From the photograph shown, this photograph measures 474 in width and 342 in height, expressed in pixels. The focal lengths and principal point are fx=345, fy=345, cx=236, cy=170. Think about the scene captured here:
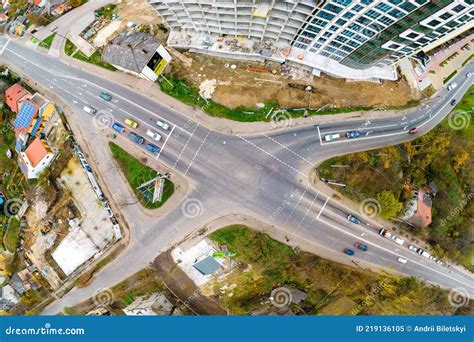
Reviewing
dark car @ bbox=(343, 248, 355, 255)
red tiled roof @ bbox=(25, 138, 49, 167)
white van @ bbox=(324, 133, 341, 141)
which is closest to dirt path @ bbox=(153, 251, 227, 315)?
dark car @ bbox=(343, 248, 355, 255)

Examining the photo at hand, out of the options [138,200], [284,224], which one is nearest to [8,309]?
[138,200]

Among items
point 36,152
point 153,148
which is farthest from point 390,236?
point 36,152

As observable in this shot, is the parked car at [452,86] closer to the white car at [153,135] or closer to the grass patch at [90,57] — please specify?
the white car at [153,135]

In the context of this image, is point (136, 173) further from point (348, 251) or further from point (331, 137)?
point (348, 251)

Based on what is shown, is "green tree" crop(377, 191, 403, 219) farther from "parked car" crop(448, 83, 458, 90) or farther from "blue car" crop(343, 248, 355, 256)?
"parked car" crop(448, 83, 458, 90)

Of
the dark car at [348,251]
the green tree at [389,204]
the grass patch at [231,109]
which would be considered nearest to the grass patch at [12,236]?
the grass patch at [231,109]

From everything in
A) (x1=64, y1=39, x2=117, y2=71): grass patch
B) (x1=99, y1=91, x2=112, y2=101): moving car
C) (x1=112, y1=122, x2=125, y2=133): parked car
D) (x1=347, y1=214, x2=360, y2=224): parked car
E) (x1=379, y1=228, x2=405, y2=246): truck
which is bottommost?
(x1=379, y1=228, x2=405, y2=246): truck

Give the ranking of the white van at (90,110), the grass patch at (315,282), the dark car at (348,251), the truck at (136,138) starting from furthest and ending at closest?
the white van at (90,110)
the truck at (136,138)
the dark car at (348,251)
the grass patch at (315,282)
